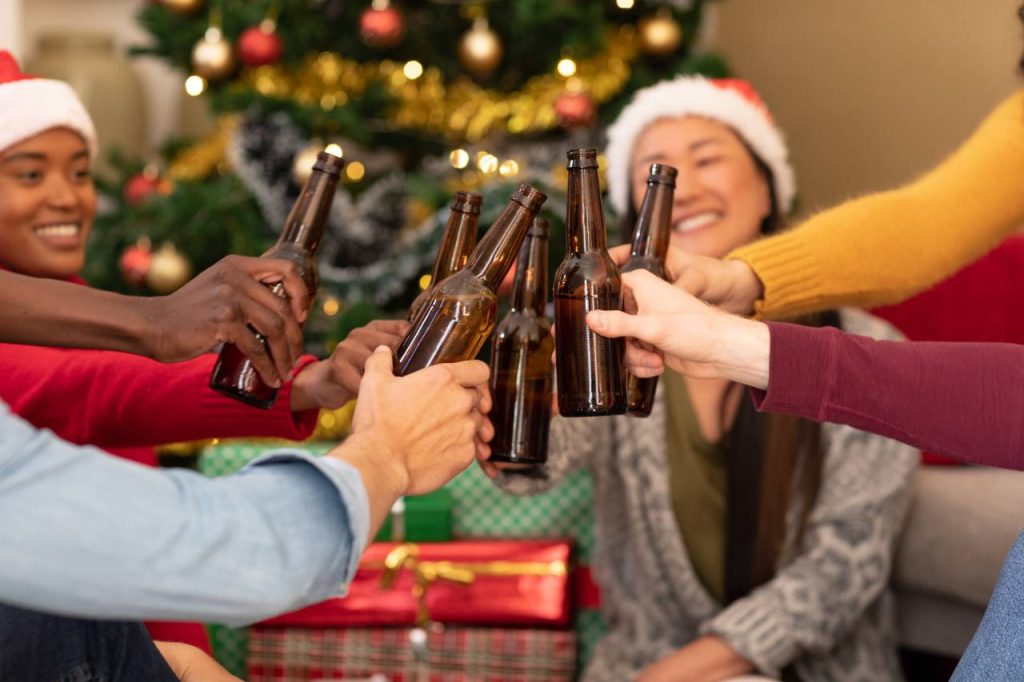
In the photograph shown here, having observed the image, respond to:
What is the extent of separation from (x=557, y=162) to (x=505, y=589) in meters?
1.11

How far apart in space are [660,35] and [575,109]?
0.90 ft

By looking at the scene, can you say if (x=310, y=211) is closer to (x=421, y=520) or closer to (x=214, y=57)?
(x=421, y=520)

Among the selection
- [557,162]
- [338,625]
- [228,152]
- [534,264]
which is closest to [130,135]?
[228,152]

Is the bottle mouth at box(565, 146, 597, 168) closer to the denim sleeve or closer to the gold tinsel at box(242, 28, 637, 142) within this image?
the denim sleeve

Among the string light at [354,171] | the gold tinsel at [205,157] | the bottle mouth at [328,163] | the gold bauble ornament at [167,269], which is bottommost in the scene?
the bottle mouth at [328,163]

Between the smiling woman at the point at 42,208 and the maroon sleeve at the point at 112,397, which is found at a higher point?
the smiling woman at the point at 42,208

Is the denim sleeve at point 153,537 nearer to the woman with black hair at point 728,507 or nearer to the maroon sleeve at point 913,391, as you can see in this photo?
the maroon sleeve at point 913,391

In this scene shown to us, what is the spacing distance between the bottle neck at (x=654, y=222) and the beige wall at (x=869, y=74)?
177cm

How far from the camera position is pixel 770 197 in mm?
1831

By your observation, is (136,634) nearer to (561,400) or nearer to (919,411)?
(561,400)

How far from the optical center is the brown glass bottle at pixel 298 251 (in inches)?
41.1

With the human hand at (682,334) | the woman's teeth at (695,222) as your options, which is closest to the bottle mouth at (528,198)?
the human hand at (682,334)

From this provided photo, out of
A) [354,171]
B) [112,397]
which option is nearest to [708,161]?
[112,397]

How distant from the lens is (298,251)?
107 centimetres
